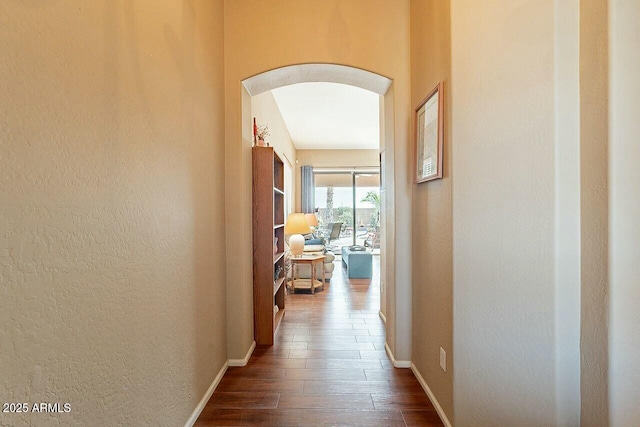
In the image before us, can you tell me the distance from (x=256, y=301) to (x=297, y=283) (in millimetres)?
2195

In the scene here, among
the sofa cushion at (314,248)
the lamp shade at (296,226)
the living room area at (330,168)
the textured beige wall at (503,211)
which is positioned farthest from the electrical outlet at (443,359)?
the sofa cushion at (314,248)

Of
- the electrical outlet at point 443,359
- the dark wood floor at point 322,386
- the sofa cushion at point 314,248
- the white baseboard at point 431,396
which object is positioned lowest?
the dark wood floor at point 322,386

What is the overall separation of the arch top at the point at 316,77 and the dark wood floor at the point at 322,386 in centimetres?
241

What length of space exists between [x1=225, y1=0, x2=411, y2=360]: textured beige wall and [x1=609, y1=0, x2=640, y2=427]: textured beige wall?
1.34 m

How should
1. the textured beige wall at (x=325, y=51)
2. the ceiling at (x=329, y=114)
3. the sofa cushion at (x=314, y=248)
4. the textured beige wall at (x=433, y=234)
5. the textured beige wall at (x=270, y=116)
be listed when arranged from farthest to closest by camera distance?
the sofa cushion at (x=314, y=248), the ceiling at (x=329, y=114), the textured beige wall at (x=270, y=116), the textured beige wall at (x=325, y=51), the textured beige wall at (x=433, y=234)

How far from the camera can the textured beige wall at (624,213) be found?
124cm

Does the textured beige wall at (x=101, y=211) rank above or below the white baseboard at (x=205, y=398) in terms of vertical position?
above

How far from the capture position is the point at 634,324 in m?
1.26

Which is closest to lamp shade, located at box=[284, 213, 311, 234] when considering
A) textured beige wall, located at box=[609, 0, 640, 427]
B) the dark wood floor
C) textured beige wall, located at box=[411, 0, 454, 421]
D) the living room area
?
the living room area

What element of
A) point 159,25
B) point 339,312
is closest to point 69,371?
point 159,25

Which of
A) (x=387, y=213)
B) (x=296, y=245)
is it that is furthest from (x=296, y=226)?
(x=387, y=213)

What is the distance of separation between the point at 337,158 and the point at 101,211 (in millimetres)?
7846

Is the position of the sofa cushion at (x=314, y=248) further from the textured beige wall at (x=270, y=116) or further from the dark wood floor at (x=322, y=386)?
the dark wood floor at (x=322, y=386)

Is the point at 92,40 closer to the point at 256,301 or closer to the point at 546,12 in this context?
the point at 546,12
